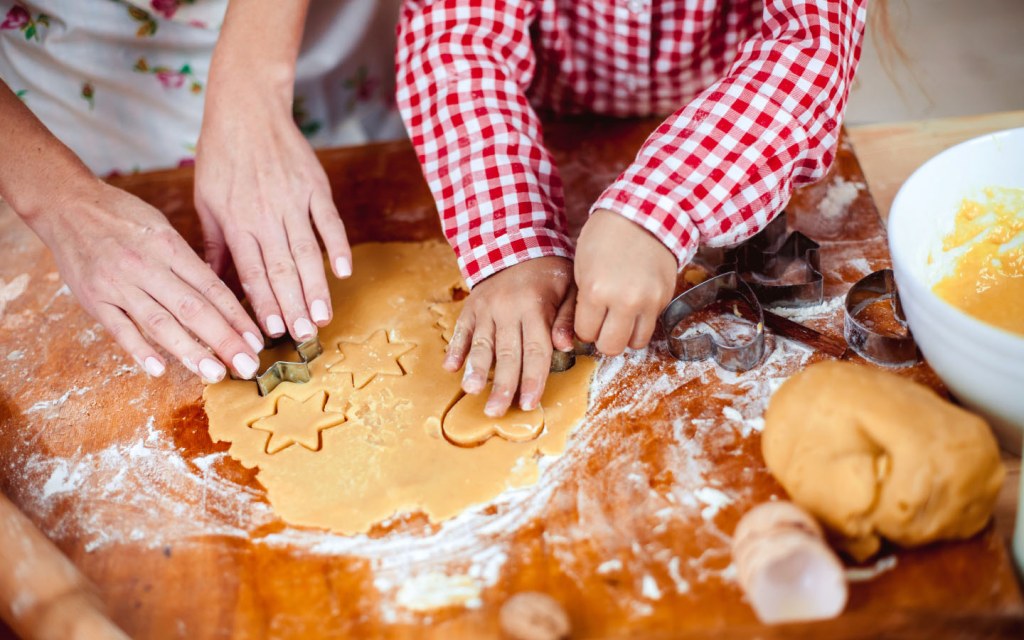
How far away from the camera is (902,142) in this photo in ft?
3.91

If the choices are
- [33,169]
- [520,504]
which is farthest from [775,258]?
→ [33,169]

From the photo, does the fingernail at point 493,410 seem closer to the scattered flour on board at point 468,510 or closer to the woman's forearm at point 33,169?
the scattered flour on board at point 468,510

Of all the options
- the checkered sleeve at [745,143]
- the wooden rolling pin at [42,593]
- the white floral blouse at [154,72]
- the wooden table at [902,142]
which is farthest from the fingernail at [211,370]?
the wooden table at [902,142]

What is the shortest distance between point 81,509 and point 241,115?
536mm

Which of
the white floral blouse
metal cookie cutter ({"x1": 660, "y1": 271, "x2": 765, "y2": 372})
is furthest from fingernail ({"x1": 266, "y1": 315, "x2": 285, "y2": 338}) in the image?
the white floral blouse

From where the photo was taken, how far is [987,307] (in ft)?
2.76

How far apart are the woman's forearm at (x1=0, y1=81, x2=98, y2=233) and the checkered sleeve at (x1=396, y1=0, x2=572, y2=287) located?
1.47ft

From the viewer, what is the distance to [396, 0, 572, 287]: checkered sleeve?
0.97 meters

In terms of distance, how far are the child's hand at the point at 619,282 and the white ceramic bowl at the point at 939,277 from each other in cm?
23

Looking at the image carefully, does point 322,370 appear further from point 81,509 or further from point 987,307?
point 987,307

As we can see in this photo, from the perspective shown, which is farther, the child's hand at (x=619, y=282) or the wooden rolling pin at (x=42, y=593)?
the child's hand at (x=619, y=282)

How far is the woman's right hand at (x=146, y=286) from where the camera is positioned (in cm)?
93

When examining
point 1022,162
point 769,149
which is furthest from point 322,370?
point 1022,162

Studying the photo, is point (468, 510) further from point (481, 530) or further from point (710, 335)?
point (710, 335)
